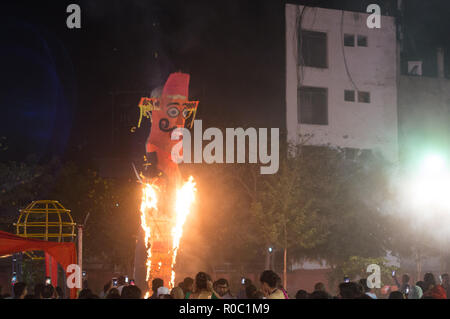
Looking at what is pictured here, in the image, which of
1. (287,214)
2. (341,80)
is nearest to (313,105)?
(341,80)

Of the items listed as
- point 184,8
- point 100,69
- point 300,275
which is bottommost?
point 300,275

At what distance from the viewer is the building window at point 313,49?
38.5 meters

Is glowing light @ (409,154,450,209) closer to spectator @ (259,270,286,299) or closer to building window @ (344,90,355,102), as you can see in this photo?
building window @ (344,90,355,102)

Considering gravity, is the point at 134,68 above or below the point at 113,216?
above

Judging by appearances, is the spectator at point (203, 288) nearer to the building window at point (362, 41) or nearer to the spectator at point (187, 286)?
the spectator at point (187, 286)

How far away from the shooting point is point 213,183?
3106cm

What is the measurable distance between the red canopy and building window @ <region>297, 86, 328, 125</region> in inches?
953

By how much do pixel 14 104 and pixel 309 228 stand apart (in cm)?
2257

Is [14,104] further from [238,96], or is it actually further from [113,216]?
[238,96]

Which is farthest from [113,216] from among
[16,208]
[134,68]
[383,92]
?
[383,92]

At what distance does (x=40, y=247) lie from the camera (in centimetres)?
1555

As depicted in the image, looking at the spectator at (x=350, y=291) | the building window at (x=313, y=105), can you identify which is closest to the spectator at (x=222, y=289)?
the spectator at (x=350, y=291)

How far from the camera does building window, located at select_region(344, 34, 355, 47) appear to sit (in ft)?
131

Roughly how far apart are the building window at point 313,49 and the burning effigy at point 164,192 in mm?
9199
